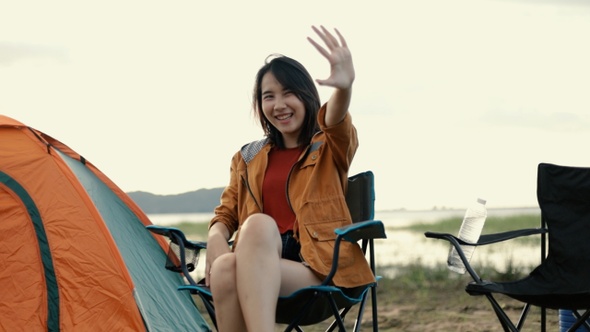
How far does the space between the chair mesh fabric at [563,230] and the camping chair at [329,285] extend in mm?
658

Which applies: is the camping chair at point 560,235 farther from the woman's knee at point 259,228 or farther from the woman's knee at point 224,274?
the woman's knee at point 224,274

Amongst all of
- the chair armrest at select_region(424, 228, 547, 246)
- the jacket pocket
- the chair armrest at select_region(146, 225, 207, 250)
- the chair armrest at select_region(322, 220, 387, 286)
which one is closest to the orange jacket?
the jacket pocket

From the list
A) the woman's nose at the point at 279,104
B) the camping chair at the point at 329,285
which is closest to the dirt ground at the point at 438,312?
the camping chair at the point at 329,285

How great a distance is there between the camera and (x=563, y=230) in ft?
12.5

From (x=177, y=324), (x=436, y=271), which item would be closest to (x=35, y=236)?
(x=177, y=324)

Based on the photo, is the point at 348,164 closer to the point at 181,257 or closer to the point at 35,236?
the point at 181,257

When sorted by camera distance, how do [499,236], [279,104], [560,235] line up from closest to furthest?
[279,104], [499,236], [560,235]

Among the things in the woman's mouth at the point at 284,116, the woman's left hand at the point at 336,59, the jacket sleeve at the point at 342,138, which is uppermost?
the woman's left hand at the point at 336,59

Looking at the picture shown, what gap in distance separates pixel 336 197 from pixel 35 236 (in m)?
1.36

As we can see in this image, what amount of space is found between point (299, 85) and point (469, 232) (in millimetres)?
935

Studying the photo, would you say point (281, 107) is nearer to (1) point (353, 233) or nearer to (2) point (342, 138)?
(2) point (342, 138)

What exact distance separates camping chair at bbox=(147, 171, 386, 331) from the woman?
0.06 metres

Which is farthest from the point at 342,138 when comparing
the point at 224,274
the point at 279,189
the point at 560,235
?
the point at 560,235

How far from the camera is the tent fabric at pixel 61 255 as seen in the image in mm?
3766
